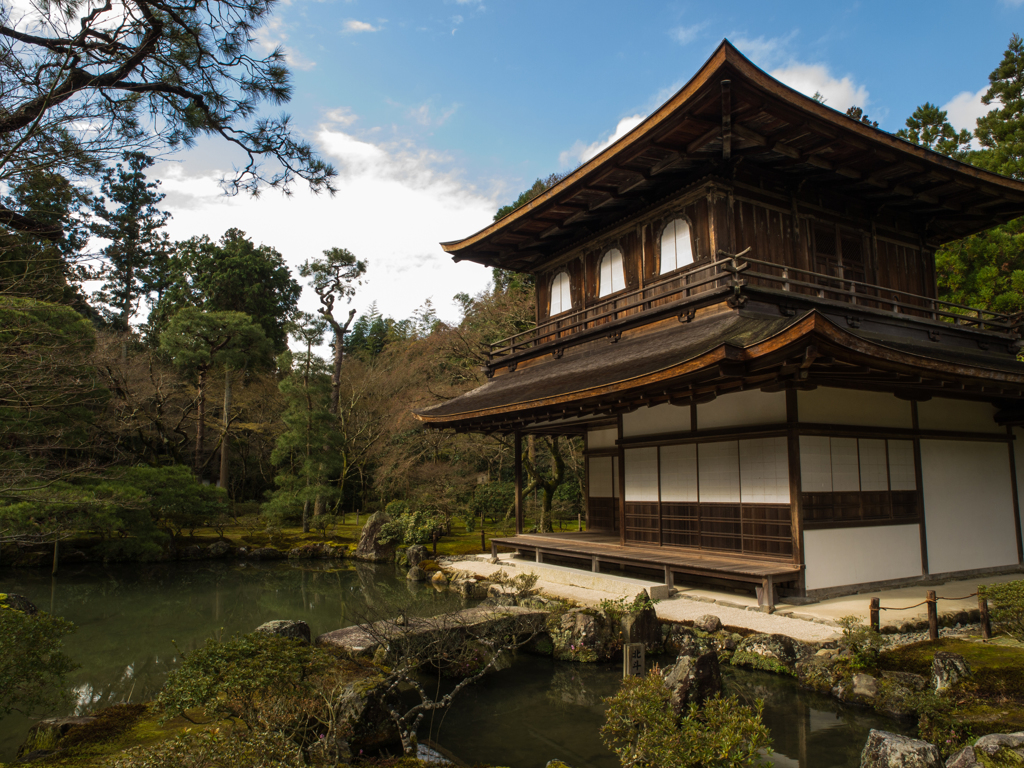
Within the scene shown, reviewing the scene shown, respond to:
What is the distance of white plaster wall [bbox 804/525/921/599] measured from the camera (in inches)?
309

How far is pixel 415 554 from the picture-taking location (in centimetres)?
1490

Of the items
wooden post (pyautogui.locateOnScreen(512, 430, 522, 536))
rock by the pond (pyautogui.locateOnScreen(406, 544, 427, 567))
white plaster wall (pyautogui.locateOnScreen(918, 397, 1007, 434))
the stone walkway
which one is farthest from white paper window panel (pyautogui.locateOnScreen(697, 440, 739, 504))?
rock by the pond (pyautogui.locateOnScreen(406, 544, 427, 567))

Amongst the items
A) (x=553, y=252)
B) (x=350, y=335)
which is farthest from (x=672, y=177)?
(x=350, y=335)

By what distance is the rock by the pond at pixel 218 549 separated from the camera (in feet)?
57.7

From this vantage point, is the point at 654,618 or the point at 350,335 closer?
the point at 654,618

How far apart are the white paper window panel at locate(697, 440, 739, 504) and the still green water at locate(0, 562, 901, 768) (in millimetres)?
3035

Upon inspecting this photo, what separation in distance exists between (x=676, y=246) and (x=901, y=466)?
190 inches

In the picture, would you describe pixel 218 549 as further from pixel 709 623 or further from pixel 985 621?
pixel 985 621

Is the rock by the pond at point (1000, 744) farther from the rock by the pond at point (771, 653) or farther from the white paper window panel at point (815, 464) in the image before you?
the white paper window panel at point (815, 464)

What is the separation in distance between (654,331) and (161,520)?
51.3 feet

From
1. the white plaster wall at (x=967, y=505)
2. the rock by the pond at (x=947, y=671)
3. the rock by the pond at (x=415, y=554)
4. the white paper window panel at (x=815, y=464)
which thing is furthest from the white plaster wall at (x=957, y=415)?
the rock by the pond at (x=415, y=554)

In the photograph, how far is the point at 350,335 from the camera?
1799 inches

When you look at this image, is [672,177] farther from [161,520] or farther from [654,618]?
[161,520]

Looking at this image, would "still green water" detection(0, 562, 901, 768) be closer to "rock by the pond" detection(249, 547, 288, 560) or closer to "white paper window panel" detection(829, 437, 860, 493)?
"rock by the pond" detection(249, 547, 288, 560)
